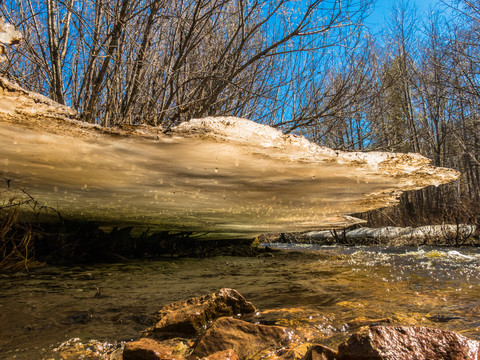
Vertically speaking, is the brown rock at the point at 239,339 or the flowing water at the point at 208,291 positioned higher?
the brown rock at the point at 239,339

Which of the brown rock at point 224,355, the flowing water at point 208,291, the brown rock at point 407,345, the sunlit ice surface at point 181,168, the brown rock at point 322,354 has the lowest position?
the flowing water at point 208,291

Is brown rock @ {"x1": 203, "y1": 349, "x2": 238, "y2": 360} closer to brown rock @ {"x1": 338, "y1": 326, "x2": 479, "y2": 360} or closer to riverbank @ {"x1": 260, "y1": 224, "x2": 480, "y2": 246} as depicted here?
brown rock @ {"x1": 338, "y1": 326, "x2": 479, "y2": 360}

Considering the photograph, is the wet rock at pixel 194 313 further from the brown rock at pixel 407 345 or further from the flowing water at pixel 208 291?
the brown rock at pixel 407 345

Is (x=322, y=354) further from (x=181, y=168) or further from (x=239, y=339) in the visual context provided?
(x=181, y=168)

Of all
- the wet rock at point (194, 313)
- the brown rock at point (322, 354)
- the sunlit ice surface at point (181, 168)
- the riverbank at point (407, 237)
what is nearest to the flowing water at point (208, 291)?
the wet rock at point (194, 313)

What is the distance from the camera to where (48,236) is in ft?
9.80

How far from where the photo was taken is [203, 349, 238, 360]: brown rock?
81 cm

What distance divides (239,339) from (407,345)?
0.49 meters

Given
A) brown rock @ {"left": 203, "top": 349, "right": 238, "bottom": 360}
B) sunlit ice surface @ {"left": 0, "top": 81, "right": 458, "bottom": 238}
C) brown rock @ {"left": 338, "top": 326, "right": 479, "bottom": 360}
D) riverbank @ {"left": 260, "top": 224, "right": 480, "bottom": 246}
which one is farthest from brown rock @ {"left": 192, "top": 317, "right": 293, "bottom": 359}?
riverbank @ {"left": 260, "top": 224, "right": 480, "bottom": 246}

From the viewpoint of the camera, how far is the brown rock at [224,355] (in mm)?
813

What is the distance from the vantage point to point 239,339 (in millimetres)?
944

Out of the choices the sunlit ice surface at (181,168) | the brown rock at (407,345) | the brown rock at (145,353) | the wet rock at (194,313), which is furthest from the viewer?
the sunlit ice surface at (181,168)

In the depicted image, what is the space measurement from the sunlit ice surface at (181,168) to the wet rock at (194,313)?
0.77 meters

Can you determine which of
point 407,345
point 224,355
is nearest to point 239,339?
point 224,355
